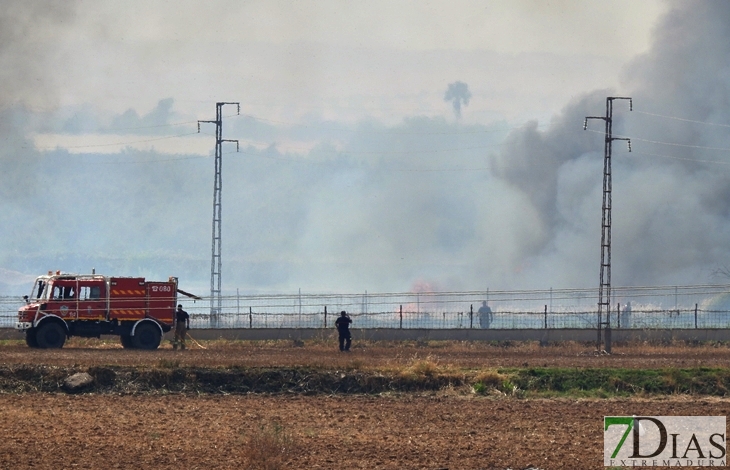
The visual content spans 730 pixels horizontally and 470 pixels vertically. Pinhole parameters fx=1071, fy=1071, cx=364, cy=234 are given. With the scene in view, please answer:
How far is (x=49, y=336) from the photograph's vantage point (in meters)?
40.6

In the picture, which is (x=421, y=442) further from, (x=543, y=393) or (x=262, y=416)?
(x=543, y=393)

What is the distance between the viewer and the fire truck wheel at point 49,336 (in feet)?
133

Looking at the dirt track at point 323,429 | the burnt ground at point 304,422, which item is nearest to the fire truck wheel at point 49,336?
the burnt ground at point 304,422

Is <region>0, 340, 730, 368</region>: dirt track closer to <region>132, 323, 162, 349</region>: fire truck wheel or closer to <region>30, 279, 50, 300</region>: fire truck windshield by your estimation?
<region>132, 323, 162, 349</region>: fire truck wheel

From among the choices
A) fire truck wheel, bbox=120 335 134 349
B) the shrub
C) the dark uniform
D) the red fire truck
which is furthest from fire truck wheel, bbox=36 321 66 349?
the shrub

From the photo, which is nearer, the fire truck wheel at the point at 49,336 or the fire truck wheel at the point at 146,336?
the fire truck wheel at the point at 49,336

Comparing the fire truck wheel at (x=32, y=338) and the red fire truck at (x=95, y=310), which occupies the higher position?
the red fire truck at (x=95, y=310)

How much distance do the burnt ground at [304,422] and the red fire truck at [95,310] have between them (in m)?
7.51

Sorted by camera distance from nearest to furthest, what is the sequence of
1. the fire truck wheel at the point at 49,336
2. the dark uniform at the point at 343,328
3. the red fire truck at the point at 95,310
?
the dark uniform at the point at 343,328 < the fire truck wheel at the point at 49,336 < the red fire truck at the point at 95,310

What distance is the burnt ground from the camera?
664 inches

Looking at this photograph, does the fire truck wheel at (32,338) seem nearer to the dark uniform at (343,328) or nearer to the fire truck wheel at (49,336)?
the fire truck wheel at (49,336)

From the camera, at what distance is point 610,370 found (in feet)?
94.9

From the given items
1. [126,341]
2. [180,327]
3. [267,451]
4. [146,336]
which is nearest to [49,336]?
[126,341]

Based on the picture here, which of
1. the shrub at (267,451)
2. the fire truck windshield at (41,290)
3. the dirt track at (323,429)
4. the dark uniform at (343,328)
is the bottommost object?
the dirt track at (323,429)
